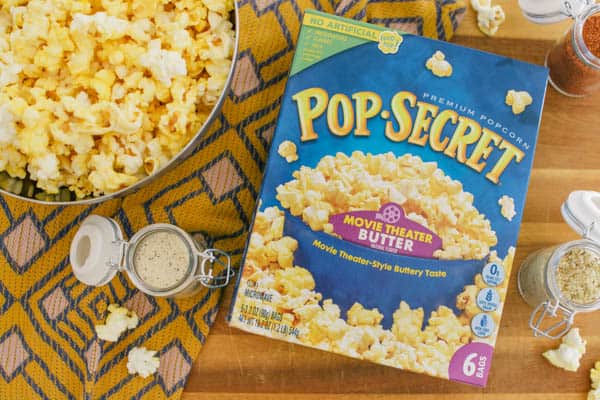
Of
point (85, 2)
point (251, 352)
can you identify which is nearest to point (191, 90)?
point (85, 2)

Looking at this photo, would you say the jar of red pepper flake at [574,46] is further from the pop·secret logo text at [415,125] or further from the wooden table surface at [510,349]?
the pop·secret logo text at [415,125]

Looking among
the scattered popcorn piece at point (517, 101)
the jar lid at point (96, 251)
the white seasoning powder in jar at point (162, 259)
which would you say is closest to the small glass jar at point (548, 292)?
the scattered popcorn piece at point (517, 101)

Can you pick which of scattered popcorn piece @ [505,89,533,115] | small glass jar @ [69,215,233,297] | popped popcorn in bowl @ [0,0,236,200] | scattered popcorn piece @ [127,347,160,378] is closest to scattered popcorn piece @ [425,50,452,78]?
scattered popcorn piece @ [505,89,533,115]

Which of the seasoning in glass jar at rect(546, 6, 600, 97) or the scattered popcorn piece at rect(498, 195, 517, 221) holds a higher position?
the seasoning in glass jar at rect(546, 6, 600, 97)

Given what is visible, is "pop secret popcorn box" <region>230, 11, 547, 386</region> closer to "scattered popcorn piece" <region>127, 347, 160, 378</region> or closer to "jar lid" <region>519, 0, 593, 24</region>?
"jar lid" <region>519, 0, 593, 24</region>

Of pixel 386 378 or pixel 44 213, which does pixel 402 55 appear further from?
pixel 44 213

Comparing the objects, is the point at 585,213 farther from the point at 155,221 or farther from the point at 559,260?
the point at 155,221
